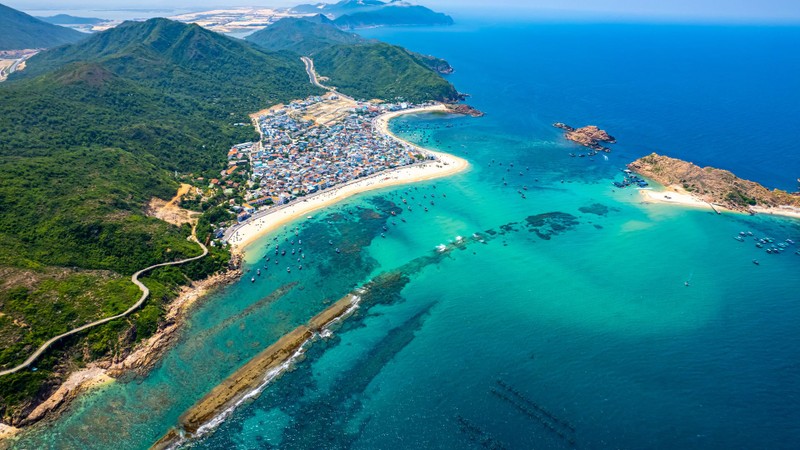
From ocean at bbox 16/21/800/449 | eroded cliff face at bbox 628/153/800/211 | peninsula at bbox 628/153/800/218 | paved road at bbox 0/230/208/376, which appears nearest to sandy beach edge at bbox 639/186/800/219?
peninsula at bbox 628/153/800/218

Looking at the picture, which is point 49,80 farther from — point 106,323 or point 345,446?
point 345,446

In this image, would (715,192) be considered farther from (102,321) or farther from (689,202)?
(102,321)

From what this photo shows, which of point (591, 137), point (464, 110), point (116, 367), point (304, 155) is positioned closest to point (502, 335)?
point (116, 367)

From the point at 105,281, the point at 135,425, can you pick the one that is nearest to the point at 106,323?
the point at 105,281

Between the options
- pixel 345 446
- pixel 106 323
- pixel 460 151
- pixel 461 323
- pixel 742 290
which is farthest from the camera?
pixel 460 151

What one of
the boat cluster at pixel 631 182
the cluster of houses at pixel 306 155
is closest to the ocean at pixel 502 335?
the boat cluster at pixel 631 182

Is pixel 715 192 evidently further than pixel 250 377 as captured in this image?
Yes
